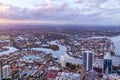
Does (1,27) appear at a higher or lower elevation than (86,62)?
higher

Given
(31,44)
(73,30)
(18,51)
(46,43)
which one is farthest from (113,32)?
(18,51)

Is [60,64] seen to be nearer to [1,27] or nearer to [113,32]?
[1,27]

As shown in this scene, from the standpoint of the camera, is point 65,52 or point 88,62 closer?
point 88,62

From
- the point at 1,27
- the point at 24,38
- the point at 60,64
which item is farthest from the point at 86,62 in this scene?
the point at 24,38

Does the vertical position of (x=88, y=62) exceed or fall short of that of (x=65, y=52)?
it exceeds it

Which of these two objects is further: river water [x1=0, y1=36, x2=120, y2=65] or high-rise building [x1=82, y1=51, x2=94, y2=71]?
river water [x1=0, y1=36, x2=120, y2=65]

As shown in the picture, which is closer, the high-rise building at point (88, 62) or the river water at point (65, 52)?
the high-rise building at point (88, 62)

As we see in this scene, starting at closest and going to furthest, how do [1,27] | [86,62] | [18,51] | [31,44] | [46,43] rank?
[86,62] → [1,27] → [18,51] → [31,44] → [46,43]

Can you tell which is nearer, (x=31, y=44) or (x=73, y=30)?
(x=31, y=44)

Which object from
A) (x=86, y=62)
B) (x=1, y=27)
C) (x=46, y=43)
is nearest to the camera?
(x=86, y=62)
